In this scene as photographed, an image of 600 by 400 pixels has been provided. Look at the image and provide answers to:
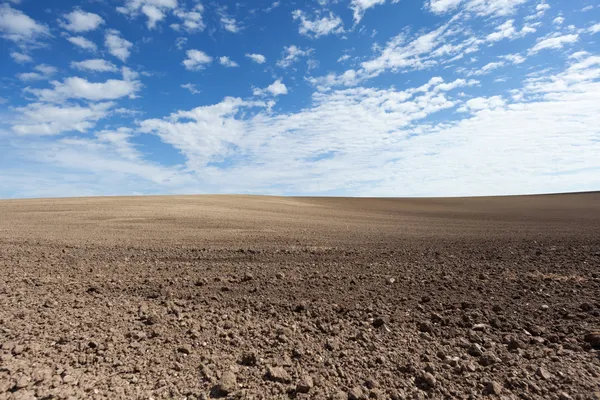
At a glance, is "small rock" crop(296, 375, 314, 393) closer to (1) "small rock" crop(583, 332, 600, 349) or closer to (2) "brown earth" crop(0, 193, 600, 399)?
(2) "brown earth" crop(0, 193, 600, 399)

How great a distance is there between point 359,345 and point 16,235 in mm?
Answer: 10696

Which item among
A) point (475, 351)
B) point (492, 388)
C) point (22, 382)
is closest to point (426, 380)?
point (492, 388)

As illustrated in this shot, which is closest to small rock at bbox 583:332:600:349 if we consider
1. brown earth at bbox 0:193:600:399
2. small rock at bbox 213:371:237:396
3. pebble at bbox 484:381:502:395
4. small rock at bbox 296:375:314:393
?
brown earth at bbox 0:193:600:399

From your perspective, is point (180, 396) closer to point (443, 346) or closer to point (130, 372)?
point (130, 372)

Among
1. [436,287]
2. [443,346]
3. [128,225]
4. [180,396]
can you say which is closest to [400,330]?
[443,346]

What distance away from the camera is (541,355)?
11.5ft

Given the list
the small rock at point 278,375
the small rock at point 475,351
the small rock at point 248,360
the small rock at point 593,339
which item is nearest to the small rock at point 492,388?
the small rock at point 475,351

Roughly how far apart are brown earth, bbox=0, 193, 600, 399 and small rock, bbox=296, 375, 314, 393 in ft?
0.05

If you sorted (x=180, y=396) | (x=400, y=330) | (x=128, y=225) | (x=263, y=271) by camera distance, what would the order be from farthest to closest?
(x=128, y=225)
(x=263, y=271)
(x=400, y=330)
(x=180, y=396)

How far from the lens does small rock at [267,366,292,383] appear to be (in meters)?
3.14

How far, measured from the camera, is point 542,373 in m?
3.18

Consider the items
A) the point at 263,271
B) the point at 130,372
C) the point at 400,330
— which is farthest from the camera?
the point at 263,271

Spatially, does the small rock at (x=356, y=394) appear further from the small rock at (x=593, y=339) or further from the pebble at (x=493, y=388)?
the small rock at (x=593, y=339)

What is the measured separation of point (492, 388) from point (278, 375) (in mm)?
1670
